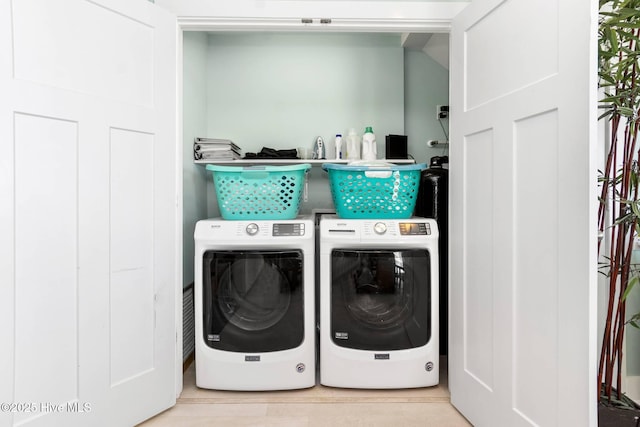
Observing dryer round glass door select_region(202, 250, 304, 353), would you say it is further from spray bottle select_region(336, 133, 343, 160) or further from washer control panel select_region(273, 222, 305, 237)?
spray bottle select_region(336, 133, 343, 160)

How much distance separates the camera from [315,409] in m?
1.97

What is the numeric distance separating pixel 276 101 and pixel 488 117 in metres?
1.71

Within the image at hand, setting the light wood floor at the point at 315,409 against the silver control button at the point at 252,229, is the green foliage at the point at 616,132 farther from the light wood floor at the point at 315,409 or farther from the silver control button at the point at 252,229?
the silver control button at the point at 252,229

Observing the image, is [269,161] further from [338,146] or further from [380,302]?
[380,302]

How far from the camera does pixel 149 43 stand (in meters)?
1.81

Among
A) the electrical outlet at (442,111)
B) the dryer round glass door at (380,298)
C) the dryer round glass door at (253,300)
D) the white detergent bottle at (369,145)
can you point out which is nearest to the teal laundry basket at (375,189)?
the dryer round glass door at (380,298)

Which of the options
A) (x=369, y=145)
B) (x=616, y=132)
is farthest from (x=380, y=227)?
(x=616, y=132)

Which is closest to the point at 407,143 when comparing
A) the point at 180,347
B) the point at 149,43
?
the point at 149,43

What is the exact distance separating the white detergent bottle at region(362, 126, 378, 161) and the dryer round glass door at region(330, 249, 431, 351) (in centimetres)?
90

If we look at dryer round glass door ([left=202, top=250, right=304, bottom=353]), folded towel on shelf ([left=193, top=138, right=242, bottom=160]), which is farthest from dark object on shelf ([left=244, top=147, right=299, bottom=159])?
dryer round glass door ([left=202, top=250, right=304, bottom=353])

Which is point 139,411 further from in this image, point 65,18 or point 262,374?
point 65,18

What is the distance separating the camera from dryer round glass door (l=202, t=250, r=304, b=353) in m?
2.09

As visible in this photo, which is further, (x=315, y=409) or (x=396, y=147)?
(x=396, y=147)

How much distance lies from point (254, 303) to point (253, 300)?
17 mm
